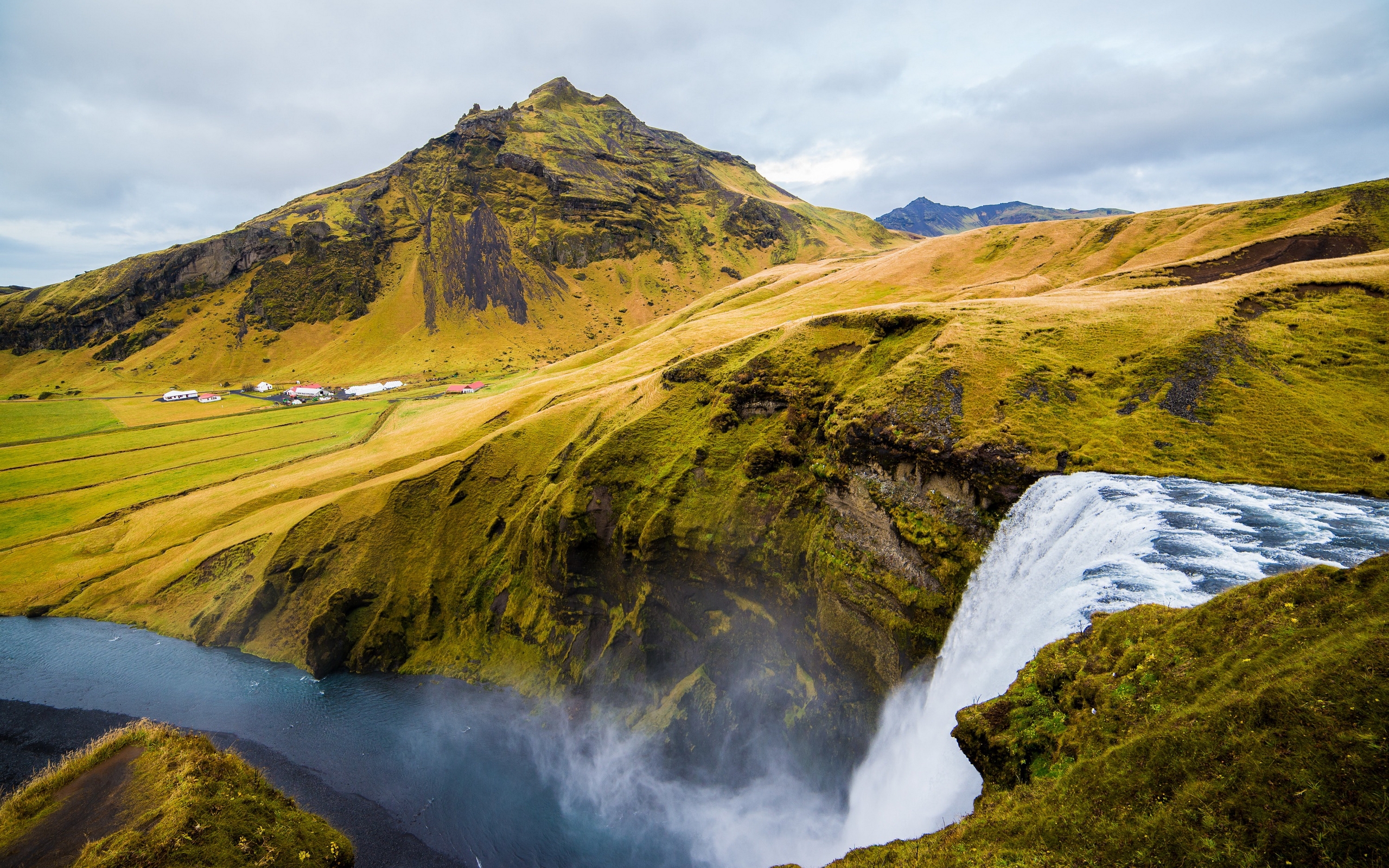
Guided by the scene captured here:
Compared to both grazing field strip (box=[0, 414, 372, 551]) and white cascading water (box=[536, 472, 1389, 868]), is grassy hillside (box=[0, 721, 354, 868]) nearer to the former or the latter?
white cascading water (box=[536, 472, 1389, 868])

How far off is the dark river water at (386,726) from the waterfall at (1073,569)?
18.3m

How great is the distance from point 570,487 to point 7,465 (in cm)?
11390

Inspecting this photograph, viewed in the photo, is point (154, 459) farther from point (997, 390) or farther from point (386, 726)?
point (997, 390)

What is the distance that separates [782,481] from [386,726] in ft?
131

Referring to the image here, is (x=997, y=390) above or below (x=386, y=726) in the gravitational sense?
above

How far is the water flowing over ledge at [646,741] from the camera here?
17.6 m

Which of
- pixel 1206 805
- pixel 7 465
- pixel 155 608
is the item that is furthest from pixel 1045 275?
pixel 7 465

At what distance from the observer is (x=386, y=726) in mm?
43094

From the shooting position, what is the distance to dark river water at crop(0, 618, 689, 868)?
34.2 metres

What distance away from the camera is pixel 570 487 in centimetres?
4766

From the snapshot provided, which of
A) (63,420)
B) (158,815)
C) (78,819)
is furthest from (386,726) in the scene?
(63,420)

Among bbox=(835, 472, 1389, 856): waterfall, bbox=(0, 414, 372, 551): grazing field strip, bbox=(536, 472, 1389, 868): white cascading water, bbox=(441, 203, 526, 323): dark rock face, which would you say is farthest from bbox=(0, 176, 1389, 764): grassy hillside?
bbox=(441, 203, 526, 323): dark rock face

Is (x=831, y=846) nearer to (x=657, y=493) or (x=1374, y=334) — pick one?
(x=657, y=493)

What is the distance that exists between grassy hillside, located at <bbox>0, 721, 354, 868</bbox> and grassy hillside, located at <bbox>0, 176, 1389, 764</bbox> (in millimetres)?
24785
